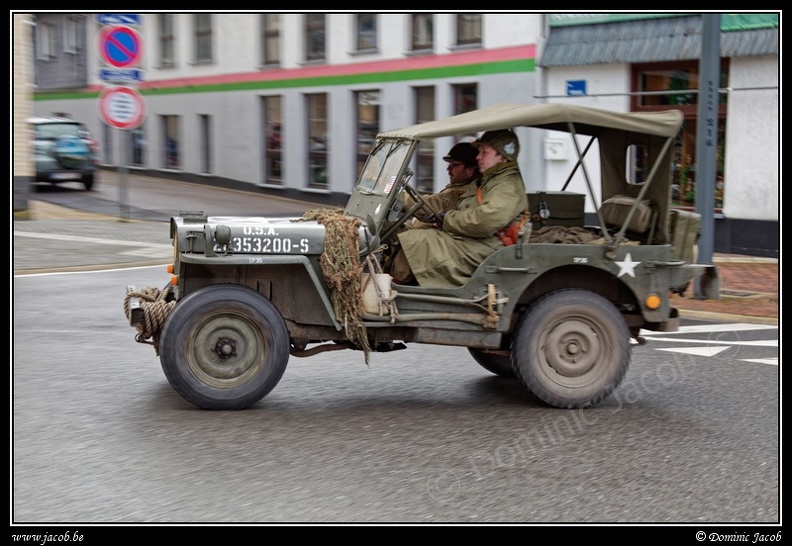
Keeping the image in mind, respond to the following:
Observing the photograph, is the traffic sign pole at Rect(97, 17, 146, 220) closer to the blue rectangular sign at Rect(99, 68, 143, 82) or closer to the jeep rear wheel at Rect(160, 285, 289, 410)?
the blue rectangular sign at Rect(99, 68, 143, 82)

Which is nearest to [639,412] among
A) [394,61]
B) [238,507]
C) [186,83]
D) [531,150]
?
[238,507]

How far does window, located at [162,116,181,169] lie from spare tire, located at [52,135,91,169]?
8.12 meters

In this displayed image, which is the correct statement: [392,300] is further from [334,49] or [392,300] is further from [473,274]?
[334,49]

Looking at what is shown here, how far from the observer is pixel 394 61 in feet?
82.0

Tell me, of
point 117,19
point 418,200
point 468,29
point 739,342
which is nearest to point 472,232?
point 418,200

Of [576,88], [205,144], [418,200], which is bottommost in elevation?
[418,200]

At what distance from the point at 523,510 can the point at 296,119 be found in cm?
2405

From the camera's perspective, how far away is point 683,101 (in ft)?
61.3

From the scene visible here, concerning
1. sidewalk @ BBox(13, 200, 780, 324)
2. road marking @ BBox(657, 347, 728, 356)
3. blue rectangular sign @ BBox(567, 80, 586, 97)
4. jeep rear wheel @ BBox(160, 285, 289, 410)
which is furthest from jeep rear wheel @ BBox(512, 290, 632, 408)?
blue rectangular sign @ BBox(567, 80, 586, 97)

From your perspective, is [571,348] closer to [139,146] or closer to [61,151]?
[61,151]

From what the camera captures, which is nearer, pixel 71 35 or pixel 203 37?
pixel 203 37

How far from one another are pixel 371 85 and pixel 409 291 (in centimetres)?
1945

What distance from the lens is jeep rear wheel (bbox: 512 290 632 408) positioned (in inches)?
269

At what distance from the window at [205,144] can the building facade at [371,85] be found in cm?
6
